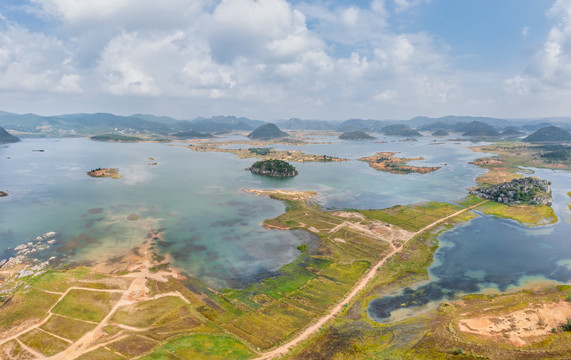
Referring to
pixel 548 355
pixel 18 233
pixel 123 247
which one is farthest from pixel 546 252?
pixel 18 233

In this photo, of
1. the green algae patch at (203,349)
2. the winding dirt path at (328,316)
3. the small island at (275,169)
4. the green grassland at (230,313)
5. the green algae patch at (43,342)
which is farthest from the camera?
the small island at (275,169)

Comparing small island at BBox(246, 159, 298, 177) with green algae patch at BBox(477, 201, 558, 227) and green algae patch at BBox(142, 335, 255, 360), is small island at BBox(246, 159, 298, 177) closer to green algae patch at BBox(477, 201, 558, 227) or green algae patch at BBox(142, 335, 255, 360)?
green algae patch at BBox(477, 201, 558, 227)

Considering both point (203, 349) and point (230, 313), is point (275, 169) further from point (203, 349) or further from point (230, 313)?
point (203, 349)

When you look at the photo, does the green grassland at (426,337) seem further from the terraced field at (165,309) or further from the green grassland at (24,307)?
the green grassland at (24,307)

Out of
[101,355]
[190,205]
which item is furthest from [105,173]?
[101,355]

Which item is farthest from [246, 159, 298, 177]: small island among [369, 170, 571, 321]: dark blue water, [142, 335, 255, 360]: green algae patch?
[142, 335, 255, 360]: green algae patch

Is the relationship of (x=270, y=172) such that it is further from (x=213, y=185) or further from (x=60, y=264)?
(x=60, y=264)

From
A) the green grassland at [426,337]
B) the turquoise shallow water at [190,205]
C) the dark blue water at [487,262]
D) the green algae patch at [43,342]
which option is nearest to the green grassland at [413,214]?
the turquoise shallow water at [190,205]

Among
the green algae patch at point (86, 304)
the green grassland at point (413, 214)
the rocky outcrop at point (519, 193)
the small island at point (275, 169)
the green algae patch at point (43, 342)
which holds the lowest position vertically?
the green algae patch at point (43, 342)
